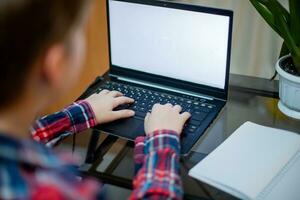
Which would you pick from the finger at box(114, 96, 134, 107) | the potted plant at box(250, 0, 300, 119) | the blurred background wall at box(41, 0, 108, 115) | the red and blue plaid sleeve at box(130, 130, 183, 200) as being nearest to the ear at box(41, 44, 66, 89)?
the red and blue plaid sleeve at box(130, 130, 183, 200)

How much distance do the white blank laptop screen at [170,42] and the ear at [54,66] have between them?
586 mm

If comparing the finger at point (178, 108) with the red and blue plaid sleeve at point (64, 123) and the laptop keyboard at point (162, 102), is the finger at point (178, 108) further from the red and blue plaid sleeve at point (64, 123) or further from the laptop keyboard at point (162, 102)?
the red and blue plaid sleeve at point (64, 123)

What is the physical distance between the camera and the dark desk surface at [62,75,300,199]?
959 millimetres

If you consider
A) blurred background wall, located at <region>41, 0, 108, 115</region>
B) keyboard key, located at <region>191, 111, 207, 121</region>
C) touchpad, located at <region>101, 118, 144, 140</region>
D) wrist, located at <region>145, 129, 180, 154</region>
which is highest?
wrist, located at <region>145, 129, 180, 154</region>

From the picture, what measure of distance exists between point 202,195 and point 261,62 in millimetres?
712

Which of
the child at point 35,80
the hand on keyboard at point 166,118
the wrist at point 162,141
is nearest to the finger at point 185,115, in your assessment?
the hand on keyboard at point 166,118

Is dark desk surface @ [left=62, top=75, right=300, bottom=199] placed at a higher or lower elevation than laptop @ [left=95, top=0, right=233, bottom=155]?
lower

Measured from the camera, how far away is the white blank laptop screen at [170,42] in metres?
1.10

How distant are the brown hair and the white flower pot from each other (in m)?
0.68

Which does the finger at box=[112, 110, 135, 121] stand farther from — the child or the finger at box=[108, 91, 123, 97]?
the child

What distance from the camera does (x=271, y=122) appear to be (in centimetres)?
112

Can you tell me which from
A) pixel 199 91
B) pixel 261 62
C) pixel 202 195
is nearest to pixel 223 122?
pixel 199 91

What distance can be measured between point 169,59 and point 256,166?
0.37 metres

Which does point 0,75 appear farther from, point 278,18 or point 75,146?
Result: point 278,18
